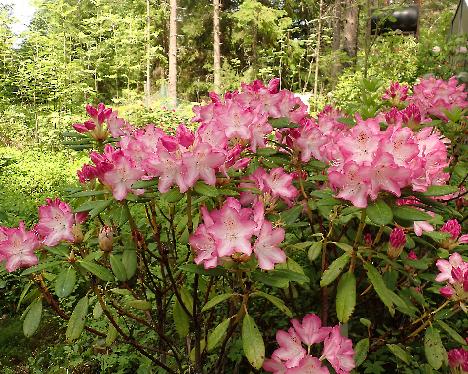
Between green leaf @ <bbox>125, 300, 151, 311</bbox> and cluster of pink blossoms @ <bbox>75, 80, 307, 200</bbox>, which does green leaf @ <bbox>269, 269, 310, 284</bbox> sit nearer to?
cluster of pink blossoms @ <bbox>75, 80, 307, 200</bbox>

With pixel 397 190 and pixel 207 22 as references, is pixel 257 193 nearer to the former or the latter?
pixel 397 190

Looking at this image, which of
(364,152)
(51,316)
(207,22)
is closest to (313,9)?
(207,22)

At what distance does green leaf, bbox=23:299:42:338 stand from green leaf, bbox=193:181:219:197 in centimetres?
61

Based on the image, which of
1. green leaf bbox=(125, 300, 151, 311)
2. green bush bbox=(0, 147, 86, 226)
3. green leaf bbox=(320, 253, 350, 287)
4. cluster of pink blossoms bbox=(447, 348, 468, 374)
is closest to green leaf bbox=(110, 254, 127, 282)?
green leaf bbox=(125, 300, 151, 311)

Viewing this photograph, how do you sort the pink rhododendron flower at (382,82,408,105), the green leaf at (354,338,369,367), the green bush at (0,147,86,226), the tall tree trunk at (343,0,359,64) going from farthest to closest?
the tall tree trunk at (343,0,359,64) < the green bush at (0,147,86,226) < the pink rhododendron flower at (382,82,408,105) < the green leaf at (354,338,369,367)

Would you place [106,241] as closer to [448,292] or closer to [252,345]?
[252,345]

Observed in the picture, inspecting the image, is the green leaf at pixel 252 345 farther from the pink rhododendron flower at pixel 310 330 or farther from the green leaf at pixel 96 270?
the green leaf at pixel 96 270

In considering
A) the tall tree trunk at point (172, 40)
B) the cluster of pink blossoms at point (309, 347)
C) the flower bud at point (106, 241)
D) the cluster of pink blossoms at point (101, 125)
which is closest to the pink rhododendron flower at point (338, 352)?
the cluster of pink blossoms at point (309, 347)

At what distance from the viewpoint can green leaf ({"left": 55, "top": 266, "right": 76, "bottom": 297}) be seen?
3.79 feet

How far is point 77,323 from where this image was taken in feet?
4.22

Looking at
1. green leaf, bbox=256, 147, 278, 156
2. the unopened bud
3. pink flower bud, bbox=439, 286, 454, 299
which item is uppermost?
green leaf, bbox=256, 147, 278, 156

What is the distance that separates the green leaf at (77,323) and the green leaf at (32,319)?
0.08 metres

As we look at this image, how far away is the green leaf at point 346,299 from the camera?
3.85ft

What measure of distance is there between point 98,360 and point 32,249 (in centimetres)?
128
